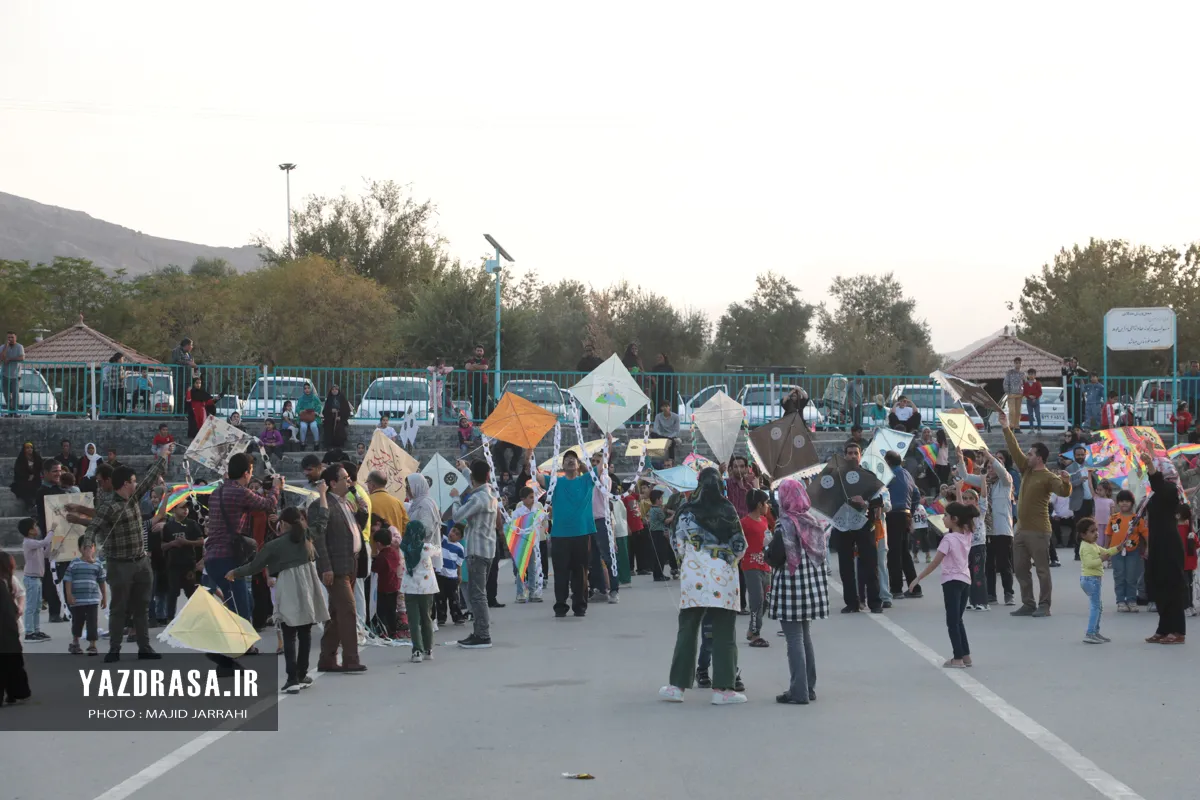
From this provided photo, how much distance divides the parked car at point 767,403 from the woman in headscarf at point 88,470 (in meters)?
14.3

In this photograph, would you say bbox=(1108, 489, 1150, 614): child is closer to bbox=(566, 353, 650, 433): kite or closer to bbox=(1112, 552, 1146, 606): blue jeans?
bbox=(1112, 552, 1146, 606): blue jeans

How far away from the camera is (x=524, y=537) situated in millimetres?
17609

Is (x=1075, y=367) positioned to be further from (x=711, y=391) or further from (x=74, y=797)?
(x=74, y=797)

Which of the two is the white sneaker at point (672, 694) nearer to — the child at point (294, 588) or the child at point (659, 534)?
the child at point (294, 588)

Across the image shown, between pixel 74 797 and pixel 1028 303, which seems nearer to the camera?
pixel 74 797

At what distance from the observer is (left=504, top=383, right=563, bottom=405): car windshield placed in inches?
1273

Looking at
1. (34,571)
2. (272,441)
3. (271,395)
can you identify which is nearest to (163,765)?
(34,571)

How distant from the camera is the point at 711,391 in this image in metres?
33.7

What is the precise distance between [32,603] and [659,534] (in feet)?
28.7

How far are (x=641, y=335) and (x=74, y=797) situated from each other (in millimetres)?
69667

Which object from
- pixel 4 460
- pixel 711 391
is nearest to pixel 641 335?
pixel 711 391

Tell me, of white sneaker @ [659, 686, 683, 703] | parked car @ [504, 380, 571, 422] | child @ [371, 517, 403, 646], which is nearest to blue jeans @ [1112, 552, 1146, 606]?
white sneaker @ [659, 686, 683, 703]

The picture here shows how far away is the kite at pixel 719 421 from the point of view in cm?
2397

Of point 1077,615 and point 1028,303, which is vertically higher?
point 1028,303
